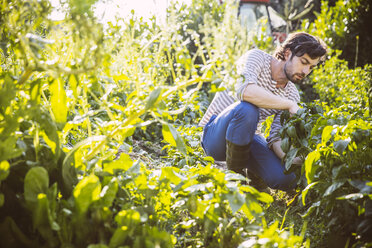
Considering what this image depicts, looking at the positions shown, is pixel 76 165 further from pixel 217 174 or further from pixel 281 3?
pixel 281 3

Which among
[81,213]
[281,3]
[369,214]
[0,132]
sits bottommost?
[369,214]

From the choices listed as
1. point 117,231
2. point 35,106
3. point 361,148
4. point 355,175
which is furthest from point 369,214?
point 35,106

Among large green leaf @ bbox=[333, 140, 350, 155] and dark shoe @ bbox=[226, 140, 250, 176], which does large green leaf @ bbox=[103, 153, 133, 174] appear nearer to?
large green leaf @ bbox=[333, 140, 350, 155]

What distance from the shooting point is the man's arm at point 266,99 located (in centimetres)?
208

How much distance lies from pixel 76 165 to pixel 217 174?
1.63 ft

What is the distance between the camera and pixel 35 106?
0.97 metres

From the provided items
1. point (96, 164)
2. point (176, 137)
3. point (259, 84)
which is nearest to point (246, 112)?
point (259, 84)

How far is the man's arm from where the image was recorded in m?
2.08

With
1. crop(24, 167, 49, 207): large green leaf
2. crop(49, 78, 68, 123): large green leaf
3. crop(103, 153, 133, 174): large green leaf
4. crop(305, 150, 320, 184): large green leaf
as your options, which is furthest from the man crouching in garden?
crop(24, 167, 49, 207): large green leaf

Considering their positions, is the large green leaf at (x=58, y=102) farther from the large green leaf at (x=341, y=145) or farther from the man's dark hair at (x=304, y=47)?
the man's dark hair at (x=304, y=47)

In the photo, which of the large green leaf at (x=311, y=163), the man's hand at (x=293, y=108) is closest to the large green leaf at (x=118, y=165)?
the large green leaf at (x=311, y=163)

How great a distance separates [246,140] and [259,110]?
365mm

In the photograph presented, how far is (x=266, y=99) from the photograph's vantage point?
6.83 feet

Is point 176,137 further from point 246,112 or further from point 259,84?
point 259,84
